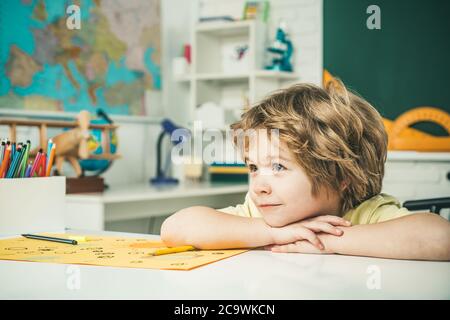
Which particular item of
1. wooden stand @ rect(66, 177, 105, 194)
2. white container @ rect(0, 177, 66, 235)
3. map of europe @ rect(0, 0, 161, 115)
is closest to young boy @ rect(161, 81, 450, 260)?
white container @ rect(0, 177, 66, 235)

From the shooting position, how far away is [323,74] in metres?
2.97

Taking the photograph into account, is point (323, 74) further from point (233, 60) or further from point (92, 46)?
point (92, 46)

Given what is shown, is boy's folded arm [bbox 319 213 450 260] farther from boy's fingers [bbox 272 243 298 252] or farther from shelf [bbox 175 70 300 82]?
shelf [bbox 175 70 300 82]

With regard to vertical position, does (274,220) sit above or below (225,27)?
below

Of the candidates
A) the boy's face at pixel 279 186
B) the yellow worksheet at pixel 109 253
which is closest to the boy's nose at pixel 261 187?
the boy's face at pixel 279 186

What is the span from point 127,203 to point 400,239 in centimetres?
144

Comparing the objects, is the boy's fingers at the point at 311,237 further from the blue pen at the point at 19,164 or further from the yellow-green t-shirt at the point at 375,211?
the blue pen at the point at 19,164

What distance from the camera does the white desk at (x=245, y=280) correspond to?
64 cm

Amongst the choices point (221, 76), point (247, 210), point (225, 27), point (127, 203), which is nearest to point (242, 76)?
point (221, 76)

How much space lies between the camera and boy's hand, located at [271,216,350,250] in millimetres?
882

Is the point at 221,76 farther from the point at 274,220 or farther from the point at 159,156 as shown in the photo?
the point at 274,220

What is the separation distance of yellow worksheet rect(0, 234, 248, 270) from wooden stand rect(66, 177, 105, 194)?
106 cm

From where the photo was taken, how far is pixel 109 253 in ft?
2.94

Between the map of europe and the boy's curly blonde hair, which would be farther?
the map of europe
